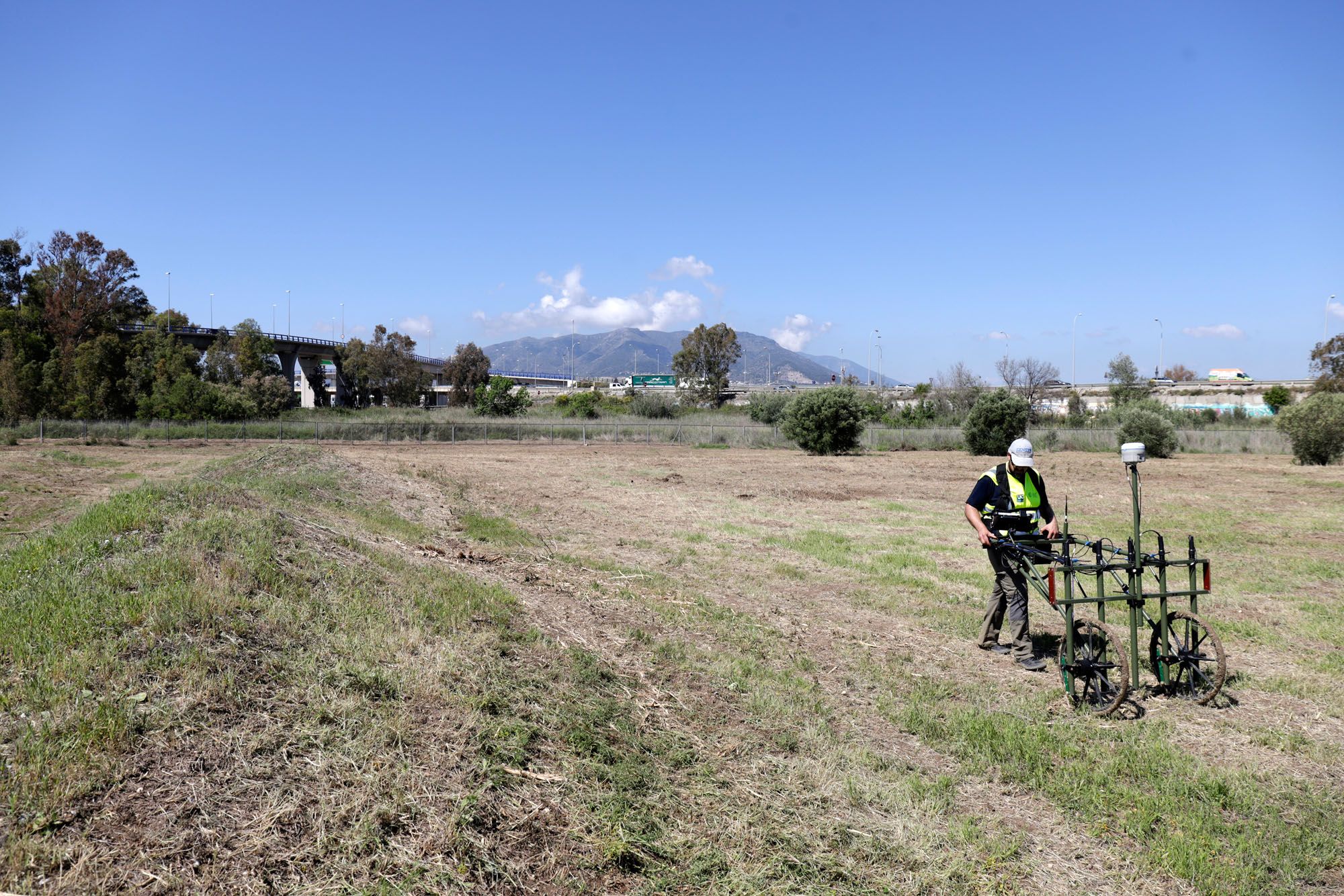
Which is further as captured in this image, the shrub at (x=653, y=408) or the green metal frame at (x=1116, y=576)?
the shrub at (x=653, y=408)

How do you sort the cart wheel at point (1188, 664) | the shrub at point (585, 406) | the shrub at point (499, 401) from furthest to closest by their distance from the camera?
the shrub at point (585, 406)
the shrub at point (499, 401)
the cart wheel at point (1188, 664)

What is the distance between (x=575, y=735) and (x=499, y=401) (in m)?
69.2

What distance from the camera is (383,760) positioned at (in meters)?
4.33

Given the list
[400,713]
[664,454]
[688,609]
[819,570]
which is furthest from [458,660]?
[664,454]

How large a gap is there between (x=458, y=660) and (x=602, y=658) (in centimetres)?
165

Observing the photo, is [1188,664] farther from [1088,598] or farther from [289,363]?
[289,363]

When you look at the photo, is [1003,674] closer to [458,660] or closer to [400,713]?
[458,660]

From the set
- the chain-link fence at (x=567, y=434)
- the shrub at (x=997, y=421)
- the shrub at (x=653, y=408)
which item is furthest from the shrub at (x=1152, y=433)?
the shrub at (x=653, y=408)

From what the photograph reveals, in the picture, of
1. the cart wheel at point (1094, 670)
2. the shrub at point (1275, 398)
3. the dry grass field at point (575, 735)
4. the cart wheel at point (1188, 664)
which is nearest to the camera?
the dry grass field at point (575, 735)

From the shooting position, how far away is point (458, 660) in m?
5.78

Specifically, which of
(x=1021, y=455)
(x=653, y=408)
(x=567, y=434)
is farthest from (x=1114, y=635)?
(x=653, y=408)

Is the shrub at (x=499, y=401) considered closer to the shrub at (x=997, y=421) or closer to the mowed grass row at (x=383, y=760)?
the shrub at (x=997, y=421)

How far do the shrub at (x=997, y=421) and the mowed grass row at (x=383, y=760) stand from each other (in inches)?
1546

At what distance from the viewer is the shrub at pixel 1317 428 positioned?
3238cm
